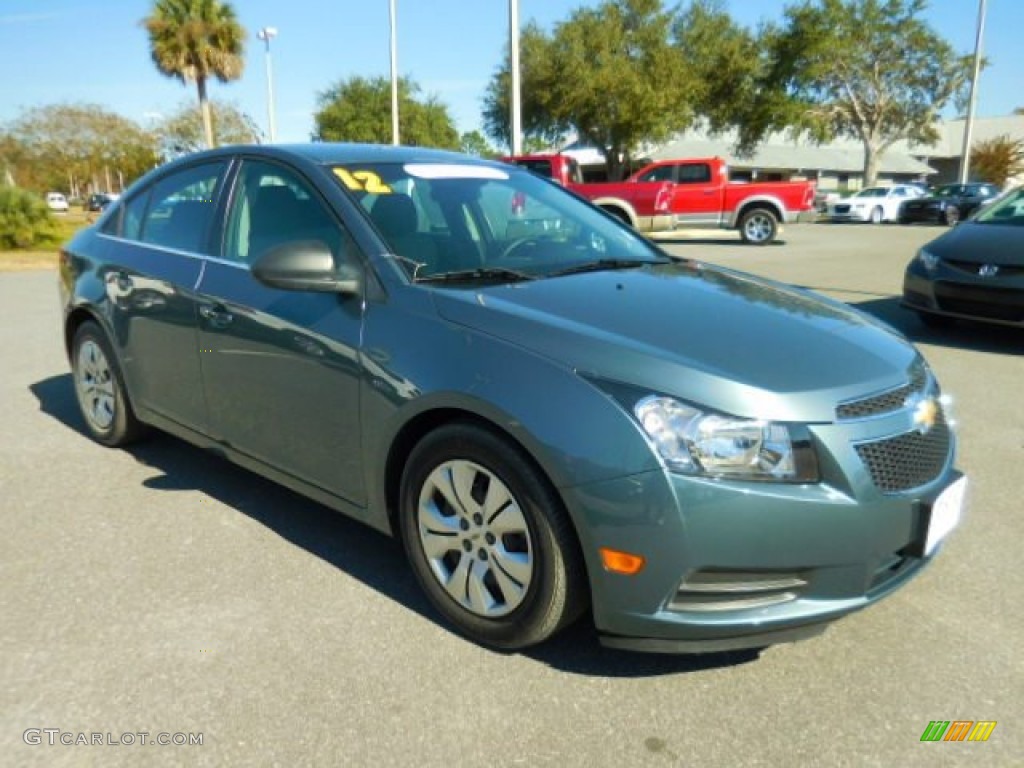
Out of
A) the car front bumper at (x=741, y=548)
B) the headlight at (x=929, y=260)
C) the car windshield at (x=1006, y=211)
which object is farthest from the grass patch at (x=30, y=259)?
the car front bumper at (x=741, y=548)

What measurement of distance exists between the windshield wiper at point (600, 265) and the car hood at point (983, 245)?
473cm

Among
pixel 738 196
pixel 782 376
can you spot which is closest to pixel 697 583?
pixel 782 376

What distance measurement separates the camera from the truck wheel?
20031mm

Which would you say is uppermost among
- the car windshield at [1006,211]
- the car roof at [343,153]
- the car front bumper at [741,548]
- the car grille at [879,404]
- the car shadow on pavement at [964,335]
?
the car roof at [343,153]

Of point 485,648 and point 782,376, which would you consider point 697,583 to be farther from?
point 485,648

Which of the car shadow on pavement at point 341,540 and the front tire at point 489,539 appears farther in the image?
the car shadow on pavement at point 341,540

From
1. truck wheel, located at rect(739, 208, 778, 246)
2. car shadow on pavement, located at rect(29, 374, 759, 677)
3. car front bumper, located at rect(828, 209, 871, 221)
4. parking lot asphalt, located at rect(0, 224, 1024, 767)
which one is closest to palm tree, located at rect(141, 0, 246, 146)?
truck wheel, located at rect(739, 208, 778, 246)

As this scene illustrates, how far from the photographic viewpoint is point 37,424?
5.13m

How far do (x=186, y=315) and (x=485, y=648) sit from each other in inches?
78.9

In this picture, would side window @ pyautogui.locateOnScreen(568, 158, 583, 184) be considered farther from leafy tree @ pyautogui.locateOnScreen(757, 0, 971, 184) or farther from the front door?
leafy tree @ pyautogui.locateOnScreen(757, 0, 971, 184)

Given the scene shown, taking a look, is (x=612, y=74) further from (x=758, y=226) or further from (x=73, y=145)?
(x=73, y=145)

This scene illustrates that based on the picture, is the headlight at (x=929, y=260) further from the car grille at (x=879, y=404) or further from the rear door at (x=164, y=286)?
the rear door at (x=164, y=286)

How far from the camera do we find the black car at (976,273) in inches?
263

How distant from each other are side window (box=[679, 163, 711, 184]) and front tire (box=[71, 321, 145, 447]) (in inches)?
704
